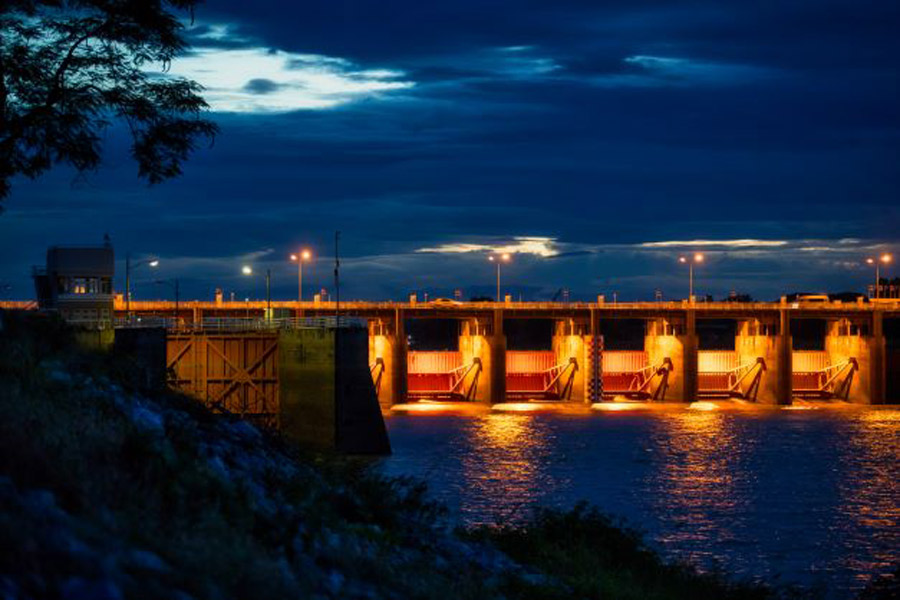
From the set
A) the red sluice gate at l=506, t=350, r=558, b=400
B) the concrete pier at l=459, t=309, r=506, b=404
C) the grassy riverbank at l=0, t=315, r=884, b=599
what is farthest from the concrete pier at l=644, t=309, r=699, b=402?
the grassy riverbank at l=0, t=315, r=884, b=599

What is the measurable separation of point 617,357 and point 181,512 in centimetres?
10646

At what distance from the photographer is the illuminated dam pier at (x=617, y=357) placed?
4227 inches

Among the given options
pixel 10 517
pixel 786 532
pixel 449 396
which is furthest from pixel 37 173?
pixel 449 396

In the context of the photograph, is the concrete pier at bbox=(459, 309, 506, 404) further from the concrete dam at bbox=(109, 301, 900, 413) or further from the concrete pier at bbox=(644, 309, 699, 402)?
the concrete pier at bbox=(644, 309, 699, 402)

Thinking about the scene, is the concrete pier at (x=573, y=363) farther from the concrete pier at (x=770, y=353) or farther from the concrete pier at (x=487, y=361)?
the concrete pier at (x=770, y=353)

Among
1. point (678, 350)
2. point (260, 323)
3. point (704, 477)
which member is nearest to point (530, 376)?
point (678, 350)

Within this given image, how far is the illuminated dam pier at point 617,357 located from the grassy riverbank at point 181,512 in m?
83.9

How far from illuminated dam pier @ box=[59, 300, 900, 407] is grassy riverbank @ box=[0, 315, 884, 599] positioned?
83930 millimetres

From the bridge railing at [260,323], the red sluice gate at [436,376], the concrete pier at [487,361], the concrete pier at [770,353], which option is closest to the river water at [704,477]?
the concrete pier at [487,361]

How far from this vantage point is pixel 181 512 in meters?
12.5

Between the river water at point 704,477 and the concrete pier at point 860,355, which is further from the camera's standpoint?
the concrete pier at point 860,355

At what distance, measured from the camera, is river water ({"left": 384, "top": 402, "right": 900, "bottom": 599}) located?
143 ft

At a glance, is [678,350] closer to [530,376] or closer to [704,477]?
[530,376]

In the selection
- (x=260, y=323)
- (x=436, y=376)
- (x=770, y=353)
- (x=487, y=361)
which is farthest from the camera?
(x=770, y=353)
